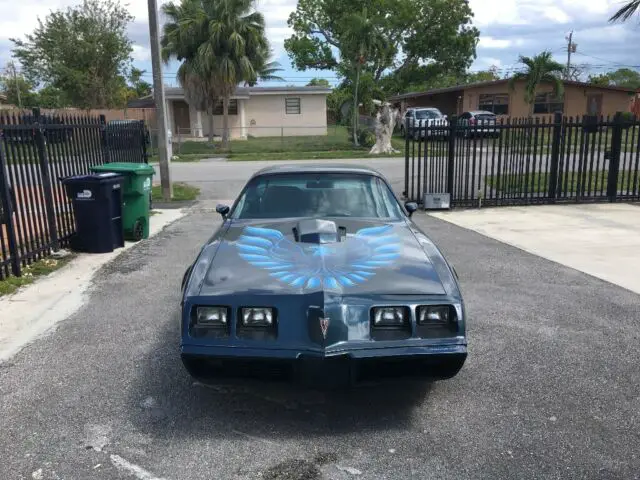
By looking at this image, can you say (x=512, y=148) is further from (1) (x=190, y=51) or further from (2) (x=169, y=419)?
(1) (x=190, y=51)

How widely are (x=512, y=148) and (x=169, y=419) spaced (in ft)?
34.2

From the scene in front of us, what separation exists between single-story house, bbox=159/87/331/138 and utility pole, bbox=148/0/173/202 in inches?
989

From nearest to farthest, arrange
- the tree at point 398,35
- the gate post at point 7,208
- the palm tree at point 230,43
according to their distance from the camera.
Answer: the gate post at point 7,208
the palm tree at point 230,43
the tree at point 398,35

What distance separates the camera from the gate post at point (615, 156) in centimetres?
1170

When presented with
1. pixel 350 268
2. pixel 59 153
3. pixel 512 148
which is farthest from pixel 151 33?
pixel 350 268

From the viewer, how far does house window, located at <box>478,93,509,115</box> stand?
35688 mm

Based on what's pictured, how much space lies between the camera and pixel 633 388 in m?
3.84

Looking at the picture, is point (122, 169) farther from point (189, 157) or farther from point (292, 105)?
point (292, 105)

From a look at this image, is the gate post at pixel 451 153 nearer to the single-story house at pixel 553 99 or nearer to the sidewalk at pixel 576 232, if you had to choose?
the sidewalk at pixel 576 232

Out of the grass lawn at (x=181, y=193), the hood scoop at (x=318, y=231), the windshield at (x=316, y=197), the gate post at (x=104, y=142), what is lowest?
the grass lawn at (x=181, y=193)

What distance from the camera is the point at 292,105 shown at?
39.1 metres

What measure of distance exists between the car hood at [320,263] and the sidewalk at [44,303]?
85.0 inches

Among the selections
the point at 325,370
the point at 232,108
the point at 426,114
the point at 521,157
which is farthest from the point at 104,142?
the point at 232,108

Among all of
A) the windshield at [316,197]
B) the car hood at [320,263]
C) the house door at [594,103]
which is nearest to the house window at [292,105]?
the house door at [594,103]
